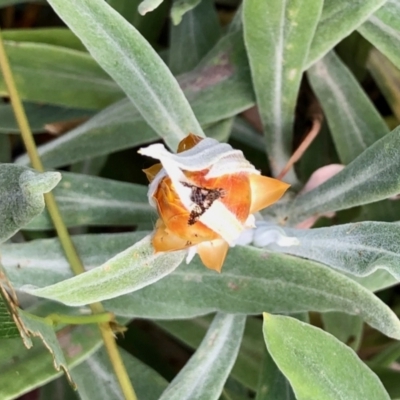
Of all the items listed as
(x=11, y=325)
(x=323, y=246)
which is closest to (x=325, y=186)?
(x=323, y=246)

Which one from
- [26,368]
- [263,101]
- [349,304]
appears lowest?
[26,368]

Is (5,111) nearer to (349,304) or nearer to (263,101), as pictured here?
(263,101)

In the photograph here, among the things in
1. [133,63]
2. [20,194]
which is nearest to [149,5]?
[133,63]

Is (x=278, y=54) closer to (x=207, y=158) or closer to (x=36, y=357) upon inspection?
(x=207, y=158)

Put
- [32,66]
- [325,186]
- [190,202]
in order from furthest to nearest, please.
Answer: [32,66] < [325,186] < [190,202]

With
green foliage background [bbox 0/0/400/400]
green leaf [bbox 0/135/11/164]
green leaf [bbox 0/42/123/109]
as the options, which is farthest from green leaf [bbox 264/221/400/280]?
green leaf [bbox 0/135/11/164]

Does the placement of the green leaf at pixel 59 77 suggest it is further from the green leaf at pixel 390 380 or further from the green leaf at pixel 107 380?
the green leaf at pixel 390 380

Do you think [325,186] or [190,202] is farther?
[325,186]
